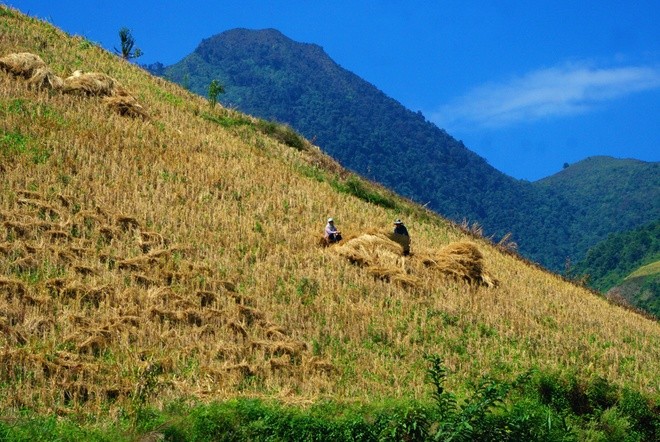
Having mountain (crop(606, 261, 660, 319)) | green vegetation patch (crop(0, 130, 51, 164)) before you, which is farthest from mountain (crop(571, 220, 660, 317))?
green vegetation patch (crop(0, 130, 51, 164))

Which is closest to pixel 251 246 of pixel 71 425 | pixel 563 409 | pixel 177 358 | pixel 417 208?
pixel 177 358

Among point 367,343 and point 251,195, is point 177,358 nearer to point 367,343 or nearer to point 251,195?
point 367,343

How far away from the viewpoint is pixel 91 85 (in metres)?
27.8

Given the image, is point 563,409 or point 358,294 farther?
point 358,294

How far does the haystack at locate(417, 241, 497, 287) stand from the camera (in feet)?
67.6

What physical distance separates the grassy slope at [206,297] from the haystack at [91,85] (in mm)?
926

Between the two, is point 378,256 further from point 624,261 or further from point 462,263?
point 624,261

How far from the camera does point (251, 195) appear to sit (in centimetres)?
2316

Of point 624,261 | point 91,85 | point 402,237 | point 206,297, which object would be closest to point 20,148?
point 91,85

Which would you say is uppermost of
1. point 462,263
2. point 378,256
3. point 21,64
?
point 21,64

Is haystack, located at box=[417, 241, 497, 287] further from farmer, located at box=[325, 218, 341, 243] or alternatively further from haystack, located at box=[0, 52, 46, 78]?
haystack, located at box=[0, 52, 46, 78]

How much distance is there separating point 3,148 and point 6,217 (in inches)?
170

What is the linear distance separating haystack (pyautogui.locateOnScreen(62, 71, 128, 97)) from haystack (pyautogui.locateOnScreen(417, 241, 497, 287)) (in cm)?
1328

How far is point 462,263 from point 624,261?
339 ft
